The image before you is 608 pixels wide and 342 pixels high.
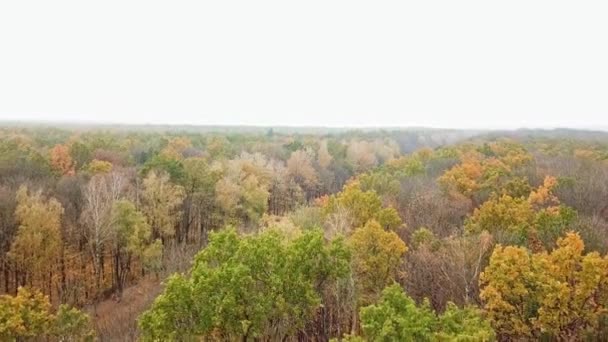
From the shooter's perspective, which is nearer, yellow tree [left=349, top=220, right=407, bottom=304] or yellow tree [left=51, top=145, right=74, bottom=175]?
yellow tree [left=349, top=220, right=407, bottom=304]

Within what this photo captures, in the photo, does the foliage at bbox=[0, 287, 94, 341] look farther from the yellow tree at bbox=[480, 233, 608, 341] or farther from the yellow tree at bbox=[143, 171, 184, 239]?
the yellow tree at bbox=[143, 171, 184, 239]

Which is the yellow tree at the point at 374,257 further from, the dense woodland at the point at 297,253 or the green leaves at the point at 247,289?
the green leaves at the point at 247,289

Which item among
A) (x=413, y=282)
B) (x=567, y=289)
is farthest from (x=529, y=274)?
(x=413, y=282)

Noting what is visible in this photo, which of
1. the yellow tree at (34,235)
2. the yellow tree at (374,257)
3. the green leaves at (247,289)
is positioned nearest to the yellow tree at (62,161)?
the yellow tree at (34,235)

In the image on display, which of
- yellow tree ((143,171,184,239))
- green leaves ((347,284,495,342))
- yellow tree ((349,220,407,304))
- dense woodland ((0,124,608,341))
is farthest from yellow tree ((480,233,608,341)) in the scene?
yellow tree ((143,171,184,239))

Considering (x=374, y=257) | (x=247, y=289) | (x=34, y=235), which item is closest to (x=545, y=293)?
(x=374, y=257)

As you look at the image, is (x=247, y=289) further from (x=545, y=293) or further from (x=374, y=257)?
(x=545, y=293)
